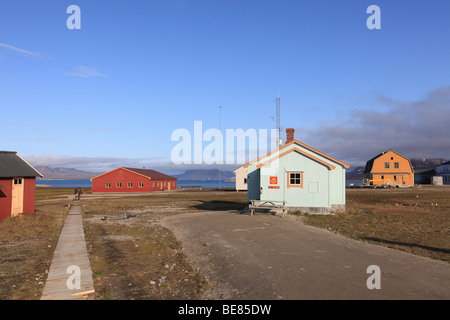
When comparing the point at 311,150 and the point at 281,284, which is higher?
the point at 311,150

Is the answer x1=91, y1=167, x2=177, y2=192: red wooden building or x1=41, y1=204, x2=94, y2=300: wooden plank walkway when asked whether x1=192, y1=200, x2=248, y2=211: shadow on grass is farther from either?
x1=91, y1=167, x2=177, y2=192: red wooden building

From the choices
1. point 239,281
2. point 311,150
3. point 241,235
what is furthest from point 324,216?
point 239,281

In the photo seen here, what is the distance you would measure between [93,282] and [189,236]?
296 inches

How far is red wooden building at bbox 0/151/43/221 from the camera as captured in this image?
21716mm

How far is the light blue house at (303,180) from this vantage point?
80.5 ft

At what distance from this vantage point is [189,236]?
1617 cm

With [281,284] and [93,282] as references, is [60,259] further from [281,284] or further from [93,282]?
[281,284]

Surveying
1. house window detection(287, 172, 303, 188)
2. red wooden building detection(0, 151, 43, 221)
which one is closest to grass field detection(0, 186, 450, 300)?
red wooden building detection(0, 151, 43, 221)

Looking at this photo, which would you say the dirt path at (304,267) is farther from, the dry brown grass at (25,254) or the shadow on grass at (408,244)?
the dry brown grass at (25,254)

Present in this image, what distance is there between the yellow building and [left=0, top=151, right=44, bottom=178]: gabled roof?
238 ft

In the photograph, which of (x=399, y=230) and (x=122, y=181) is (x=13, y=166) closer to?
(x=399, y=230)

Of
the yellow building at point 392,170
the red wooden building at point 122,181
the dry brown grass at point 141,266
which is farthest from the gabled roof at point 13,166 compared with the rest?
the yellow building at point 392,170

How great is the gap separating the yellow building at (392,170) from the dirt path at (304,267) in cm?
7115

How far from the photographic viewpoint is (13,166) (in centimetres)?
2384
